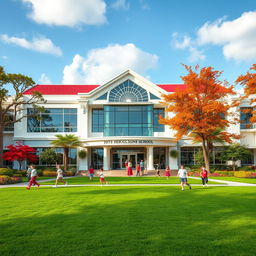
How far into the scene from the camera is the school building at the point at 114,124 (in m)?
34.9

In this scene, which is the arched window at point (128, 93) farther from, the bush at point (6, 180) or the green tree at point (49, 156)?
the bush at point (6, 180)

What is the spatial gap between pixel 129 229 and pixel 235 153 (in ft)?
95.1

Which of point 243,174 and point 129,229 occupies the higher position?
point 129,229

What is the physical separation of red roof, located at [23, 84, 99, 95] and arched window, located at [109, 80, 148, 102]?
7.64 m

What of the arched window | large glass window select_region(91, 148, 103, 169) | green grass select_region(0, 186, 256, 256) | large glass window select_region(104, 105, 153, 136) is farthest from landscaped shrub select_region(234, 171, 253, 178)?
green grass select_region(0, 186, 256, 256)

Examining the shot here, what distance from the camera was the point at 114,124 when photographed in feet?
115

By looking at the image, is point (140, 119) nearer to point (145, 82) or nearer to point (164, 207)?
point (145, 82)

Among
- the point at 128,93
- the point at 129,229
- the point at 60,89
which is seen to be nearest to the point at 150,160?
the point at 128,93

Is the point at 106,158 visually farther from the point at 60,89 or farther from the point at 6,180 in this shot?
the point at 60,89

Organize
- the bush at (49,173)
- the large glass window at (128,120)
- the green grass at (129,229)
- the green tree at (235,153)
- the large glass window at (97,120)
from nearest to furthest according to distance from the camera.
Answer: the green grass at (129,229) < the bush at (49,173) < the green tree at (235,153) < the large glass window at (128,120) < the large glass window at (97,120)

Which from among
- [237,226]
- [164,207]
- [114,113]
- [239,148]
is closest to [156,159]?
[114,113]

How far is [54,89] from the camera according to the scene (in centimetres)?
4128

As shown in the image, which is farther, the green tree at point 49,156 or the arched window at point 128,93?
the arched window at point 128,93

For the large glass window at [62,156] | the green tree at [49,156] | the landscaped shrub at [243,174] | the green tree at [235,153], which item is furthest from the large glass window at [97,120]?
the landscaped shrub at [243,174]
